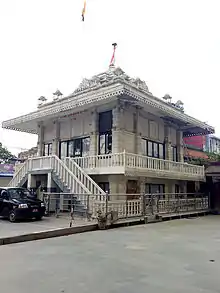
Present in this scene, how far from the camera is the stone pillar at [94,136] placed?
18203 mm

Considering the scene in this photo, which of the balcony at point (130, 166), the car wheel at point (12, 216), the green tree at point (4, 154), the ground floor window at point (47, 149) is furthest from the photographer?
the green tree at point (4, 154)

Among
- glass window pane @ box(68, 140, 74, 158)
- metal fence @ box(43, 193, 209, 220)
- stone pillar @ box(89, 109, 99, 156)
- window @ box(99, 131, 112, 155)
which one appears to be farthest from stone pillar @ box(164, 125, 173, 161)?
glass window pane @ box(68, 140, 74, 158)

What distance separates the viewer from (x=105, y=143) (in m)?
18.1

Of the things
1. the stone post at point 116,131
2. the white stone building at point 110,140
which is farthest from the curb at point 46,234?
the stone post at point 116,131

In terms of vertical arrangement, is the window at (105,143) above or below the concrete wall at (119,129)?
below

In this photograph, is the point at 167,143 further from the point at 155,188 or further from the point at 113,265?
the point at 113,265

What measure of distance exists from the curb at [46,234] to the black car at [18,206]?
3.02 meters

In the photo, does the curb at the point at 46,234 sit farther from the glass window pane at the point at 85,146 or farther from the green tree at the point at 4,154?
the green tree at the point at 4,154

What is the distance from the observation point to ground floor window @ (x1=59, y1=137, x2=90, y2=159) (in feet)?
63.3

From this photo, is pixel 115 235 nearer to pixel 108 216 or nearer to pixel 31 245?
pixel 108 216

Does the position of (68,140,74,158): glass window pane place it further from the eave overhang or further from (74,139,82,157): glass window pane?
the eave overhang

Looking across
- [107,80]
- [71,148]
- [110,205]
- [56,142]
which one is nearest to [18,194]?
[110,205]

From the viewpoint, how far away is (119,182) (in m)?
16.6

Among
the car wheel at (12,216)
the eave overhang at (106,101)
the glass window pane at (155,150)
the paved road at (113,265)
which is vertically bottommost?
the paved road at (113,265)
